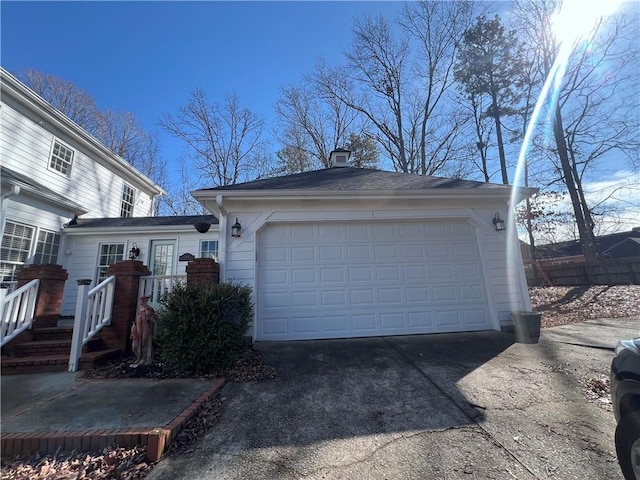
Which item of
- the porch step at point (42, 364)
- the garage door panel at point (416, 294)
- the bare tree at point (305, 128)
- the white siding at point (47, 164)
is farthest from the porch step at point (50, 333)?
the bare tree at point (305, 128)

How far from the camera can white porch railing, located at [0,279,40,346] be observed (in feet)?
14.3

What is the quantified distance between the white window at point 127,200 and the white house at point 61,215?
4.88 ft

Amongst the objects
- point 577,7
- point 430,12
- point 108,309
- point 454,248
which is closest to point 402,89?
point 430,12

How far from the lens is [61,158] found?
9.59 metres

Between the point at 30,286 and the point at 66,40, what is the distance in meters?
7.12

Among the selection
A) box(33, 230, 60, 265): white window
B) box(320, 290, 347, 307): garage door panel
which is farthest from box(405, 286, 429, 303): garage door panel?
box(33, 230, 60, 265): white window

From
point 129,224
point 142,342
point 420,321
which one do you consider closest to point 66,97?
point 129,224

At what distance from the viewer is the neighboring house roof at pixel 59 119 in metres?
7.66

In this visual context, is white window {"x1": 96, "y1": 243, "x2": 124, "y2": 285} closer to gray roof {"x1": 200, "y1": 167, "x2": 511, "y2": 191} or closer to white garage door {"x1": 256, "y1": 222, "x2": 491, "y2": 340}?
gray roof {"x1": 200, "y1": 167, "x2": 511, "y2": 191}

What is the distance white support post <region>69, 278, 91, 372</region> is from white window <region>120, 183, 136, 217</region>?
30.5 ft

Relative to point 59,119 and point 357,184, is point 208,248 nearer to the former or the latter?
point 357,184

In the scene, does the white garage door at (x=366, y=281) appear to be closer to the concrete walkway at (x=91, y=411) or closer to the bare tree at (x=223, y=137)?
the concrete walkway at (x=91, y=411)

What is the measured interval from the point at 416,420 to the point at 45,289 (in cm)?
625

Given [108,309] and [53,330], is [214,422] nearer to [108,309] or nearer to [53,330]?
[108,309]
